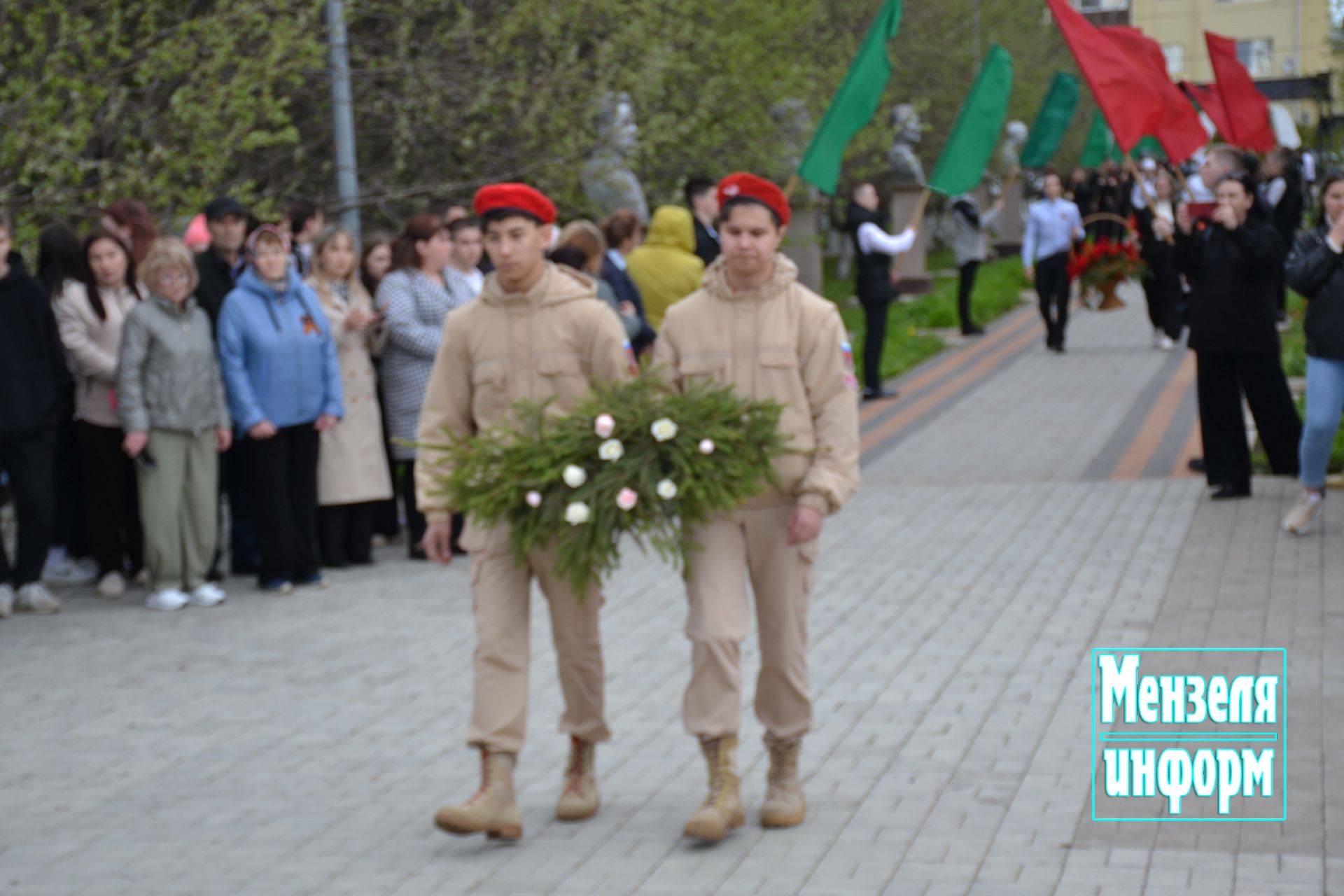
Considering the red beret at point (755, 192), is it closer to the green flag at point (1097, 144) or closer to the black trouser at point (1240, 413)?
the black trouser at point (1240, 413)

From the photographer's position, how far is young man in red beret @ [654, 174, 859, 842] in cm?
545

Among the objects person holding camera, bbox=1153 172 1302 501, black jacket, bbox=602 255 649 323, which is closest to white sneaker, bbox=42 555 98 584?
black jacket, bbox=602 255 649 323

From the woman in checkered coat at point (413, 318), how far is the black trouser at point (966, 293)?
13004 millimetres

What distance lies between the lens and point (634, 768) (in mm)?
6266

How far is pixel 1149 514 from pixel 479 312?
6.28m

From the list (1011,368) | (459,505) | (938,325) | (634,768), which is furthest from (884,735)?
(938,325)

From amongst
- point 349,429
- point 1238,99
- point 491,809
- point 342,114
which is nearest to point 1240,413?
point 1238,99

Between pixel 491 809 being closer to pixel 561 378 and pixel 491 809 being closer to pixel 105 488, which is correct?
pixel 561 378

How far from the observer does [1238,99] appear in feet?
47.9

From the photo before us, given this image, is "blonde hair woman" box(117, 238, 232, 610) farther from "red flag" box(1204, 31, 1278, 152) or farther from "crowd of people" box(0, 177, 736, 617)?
"red flag" box(1204, 31, 1278, 152)

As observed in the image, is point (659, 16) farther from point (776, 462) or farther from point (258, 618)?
point (776, 462)

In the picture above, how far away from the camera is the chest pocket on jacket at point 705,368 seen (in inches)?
219

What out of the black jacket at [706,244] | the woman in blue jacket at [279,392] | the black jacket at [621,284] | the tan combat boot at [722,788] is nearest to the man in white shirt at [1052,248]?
the black jacket at [706,244]

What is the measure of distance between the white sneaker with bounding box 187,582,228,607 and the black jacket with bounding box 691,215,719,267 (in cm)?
464
